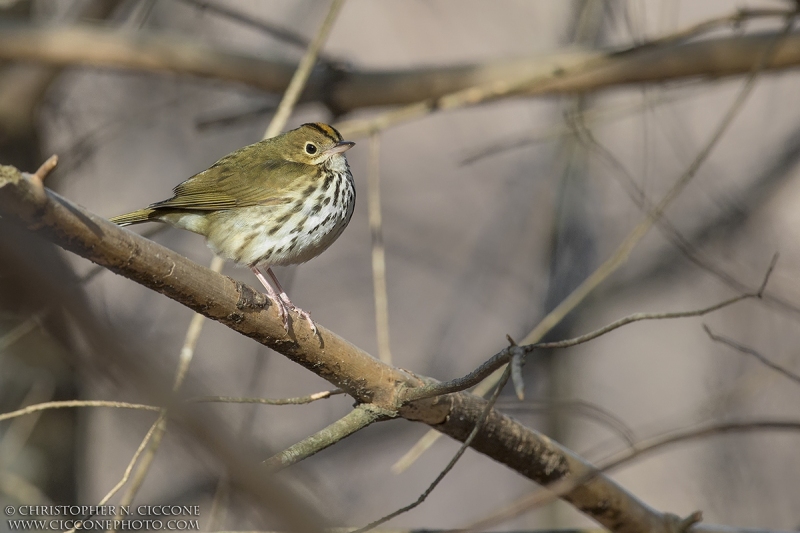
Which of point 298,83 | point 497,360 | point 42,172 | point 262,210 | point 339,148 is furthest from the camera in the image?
point 339,148

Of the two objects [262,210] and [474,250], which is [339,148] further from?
[474,250]

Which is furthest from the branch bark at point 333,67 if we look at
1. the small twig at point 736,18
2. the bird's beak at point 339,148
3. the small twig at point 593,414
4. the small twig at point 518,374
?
the small twig at point 518,374

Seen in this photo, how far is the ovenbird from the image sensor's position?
3.71 m

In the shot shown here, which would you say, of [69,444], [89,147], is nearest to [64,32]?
[89,147]

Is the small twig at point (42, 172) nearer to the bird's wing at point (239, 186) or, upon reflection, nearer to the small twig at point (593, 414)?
the small twig at point (593, 414)

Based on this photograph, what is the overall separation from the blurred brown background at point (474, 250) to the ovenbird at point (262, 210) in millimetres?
1237

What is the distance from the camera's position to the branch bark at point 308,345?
1.61 m

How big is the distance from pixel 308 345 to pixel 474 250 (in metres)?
5.59

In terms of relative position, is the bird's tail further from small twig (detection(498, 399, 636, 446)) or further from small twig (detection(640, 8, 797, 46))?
small twig (detection(640, 8, 797, 46))

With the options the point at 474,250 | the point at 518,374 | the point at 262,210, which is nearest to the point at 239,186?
the point at 262,210

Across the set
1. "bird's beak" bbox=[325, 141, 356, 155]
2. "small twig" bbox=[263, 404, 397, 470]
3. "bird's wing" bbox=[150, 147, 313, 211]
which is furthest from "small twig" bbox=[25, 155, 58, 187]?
"bird's beak" bbox=[325, 141, 356, 155]

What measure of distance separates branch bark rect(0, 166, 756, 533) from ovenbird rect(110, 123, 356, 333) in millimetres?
1099

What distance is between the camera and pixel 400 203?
26.8ft

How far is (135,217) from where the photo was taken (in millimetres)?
3535
